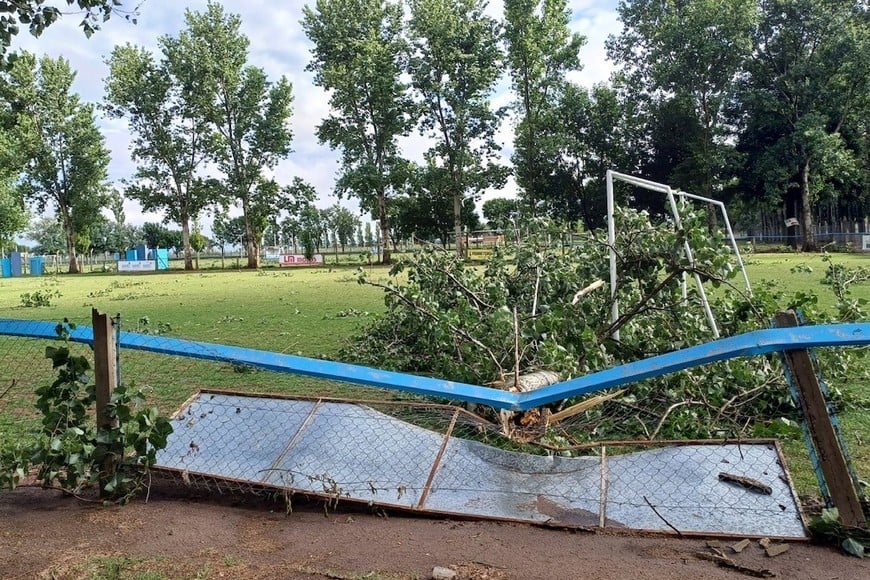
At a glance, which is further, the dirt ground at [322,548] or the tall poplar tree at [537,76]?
the tall poplar tree at [537,76]

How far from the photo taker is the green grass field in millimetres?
5137

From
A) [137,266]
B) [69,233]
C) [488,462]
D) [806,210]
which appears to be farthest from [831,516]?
[137,266]

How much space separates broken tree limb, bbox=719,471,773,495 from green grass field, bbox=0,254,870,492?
18.9 inches

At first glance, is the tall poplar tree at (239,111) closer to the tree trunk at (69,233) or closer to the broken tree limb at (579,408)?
the tree trunk at (69,233)

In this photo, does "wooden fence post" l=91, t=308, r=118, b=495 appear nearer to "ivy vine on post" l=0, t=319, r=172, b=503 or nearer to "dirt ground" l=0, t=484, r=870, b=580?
"ivy vine on post" l=0, t=319, r=172, b=503

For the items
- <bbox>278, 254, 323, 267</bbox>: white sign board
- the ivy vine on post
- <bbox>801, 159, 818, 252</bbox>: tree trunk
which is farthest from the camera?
<bbox>278, 254, 323, 267</bbox>: white sign board

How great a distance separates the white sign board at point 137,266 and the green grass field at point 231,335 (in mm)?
27829

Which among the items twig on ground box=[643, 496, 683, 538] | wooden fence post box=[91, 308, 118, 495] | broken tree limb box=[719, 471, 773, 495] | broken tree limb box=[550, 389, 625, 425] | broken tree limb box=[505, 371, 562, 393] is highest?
wooden fence post box=[91, 308, 118, 495]

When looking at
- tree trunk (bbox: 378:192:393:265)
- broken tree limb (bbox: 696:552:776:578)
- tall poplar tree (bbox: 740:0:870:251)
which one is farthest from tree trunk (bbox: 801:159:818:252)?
broken tree limb (bbox: 696:552:776:578)

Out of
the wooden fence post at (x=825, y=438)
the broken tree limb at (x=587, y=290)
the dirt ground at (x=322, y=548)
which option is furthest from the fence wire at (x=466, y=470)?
the broken tree limb at (x=587, y=290)

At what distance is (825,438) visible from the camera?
264 cm

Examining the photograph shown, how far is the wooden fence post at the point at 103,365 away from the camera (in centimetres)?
326

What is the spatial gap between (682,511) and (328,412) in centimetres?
213

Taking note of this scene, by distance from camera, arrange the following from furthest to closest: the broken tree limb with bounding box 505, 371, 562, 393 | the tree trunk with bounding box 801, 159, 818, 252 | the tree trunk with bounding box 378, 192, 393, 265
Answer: the tree trunk with bounding box 378, 192, 393, 265 → the tree trunk with bounding box 801, 159, 818, 252 → the broken tree limb with bounding box 505, 371, 562, 393
